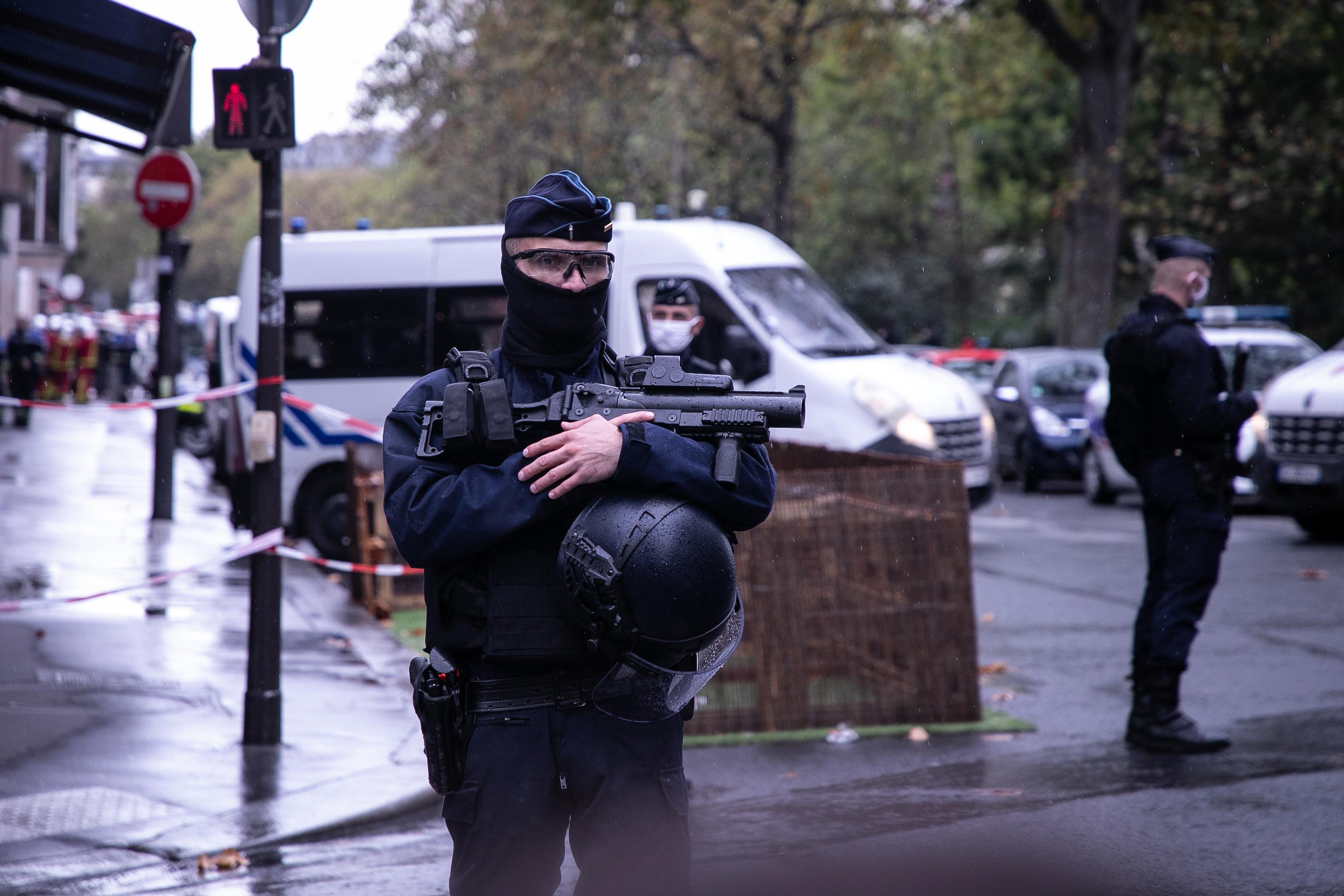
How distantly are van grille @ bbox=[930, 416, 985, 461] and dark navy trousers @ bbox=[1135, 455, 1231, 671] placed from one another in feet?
19.4

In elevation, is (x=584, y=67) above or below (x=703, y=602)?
above

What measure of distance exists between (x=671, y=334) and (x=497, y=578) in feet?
15.3

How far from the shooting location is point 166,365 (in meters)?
14.3

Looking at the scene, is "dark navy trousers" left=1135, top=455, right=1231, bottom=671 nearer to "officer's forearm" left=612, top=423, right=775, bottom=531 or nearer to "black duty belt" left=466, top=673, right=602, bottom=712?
"officer's forearm" left=612, top=423, right=775, bottom=531

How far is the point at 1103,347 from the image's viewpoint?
266 inches

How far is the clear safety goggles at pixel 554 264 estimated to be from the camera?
10.5ft

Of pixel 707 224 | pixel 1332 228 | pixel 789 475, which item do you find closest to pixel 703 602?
→ pixel 789 475

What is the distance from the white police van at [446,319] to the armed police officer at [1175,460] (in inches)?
233

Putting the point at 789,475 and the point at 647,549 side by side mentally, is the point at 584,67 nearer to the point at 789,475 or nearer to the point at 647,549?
the point at 789,475

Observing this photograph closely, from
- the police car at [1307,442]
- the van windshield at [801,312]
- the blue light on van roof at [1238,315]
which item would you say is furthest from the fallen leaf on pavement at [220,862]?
the blue light on van roof at [1238,315]

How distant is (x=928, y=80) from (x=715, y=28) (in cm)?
754

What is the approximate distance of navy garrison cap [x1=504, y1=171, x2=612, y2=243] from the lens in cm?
318

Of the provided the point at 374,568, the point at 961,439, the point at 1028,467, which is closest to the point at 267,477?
the point at 374,568

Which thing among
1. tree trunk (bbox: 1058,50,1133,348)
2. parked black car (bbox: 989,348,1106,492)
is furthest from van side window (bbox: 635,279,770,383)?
tree trunk (bbox: 1058,50,1133,348)
